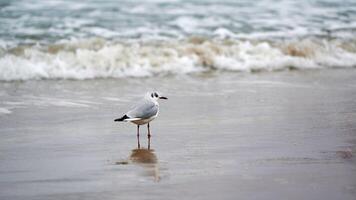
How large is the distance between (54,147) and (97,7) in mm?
9989

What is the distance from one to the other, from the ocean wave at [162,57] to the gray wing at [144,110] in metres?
3.81

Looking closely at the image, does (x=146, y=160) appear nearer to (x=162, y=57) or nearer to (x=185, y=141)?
(x=185, y=141)

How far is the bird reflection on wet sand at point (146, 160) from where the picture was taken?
5.19 metres

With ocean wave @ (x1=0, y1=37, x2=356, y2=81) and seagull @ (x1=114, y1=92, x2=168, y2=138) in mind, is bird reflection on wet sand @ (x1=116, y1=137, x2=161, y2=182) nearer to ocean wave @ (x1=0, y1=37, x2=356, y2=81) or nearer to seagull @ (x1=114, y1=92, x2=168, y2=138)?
seagull @ (x1=114, y1=92, x2=168, y2=138)

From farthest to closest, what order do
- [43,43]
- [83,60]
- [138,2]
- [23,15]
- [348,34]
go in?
1. [138,2]
2. [23,15]
3. [348,34]
4. [43,43]
5. [83,60]

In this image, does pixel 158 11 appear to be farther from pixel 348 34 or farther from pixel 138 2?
pixel 348 34

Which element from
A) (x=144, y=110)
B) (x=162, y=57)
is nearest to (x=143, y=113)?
(x=144, y=110)

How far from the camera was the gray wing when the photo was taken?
631 centimetres

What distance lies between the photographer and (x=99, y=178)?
503 centimetres

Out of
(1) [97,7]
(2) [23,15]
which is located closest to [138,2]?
(1) [97,7]

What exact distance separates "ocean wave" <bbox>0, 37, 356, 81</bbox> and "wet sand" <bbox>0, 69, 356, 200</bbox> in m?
0.68

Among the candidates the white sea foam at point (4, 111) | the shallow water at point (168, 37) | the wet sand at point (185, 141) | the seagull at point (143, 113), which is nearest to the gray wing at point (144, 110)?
the seagull at point (143, 113)

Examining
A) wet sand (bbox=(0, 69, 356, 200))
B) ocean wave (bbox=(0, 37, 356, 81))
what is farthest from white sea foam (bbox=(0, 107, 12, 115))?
ocean wave (bbox=(0, 37, 356, 81))

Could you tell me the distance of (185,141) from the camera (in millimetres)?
6234
